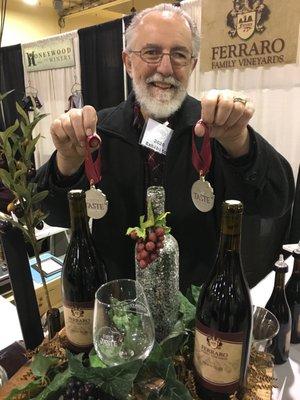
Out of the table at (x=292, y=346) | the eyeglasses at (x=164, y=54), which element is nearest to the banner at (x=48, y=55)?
the eyeglasses at (x=164, y=54)

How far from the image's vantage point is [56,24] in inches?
222

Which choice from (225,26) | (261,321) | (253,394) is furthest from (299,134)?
(253,394)

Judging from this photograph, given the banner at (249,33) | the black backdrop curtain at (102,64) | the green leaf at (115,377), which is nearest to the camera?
the green leaf at (115,377)

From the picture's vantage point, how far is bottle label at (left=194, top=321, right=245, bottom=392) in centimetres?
47

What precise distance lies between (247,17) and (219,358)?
1.94 m

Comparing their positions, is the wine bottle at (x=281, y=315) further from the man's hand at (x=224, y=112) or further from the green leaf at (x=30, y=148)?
the green leaf at (x=30, y=148)

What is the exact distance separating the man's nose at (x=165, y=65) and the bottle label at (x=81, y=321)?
2.62 feet

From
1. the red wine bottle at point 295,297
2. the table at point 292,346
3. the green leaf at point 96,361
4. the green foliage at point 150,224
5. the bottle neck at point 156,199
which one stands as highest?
the bottle neck at point 156,199

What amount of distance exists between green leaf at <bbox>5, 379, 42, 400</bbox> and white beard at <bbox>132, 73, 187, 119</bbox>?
87 cm

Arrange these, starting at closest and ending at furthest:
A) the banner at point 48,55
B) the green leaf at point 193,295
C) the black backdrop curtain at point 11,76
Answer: the green leaf at point 193,295
the banner at point 48,55
the black backdrop curtain at point 11,76

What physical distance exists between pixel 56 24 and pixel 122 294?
627 cm

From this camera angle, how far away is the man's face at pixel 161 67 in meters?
1.04

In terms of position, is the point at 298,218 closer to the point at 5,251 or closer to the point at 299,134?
the point at 299,134

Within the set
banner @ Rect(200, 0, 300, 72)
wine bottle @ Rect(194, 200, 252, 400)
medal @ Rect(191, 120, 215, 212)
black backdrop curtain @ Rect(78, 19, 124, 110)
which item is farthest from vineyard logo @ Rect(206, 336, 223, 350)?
black backdrop curtain @ Rect(78, 19, 124, 110)
